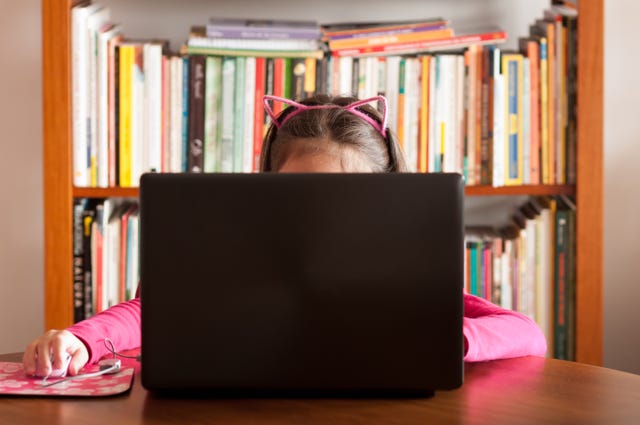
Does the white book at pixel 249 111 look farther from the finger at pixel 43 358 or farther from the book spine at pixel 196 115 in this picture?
the finger at pixel 43 358

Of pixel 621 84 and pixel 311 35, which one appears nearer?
pixel 311 35

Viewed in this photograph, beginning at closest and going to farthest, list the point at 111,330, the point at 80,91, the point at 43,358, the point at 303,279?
the point at 303,279 < the point at 43,358 < the point at 111,330 < the point at 80,91

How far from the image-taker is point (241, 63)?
5.64 ft

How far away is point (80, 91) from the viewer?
65.8 inches

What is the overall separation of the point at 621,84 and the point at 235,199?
5.22 ft

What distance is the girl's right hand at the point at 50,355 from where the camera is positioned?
2.54 feet

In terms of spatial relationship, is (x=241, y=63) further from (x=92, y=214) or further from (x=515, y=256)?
(x=515, y=256)

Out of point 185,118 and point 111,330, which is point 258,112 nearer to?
point 185,118

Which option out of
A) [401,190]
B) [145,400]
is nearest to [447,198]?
[401,190]

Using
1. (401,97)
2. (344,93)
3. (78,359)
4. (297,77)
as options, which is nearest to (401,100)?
(401,97)

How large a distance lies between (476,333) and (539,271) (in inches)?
36.9

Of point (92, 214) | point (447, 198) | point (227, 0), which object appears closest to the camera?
point (447, 198)

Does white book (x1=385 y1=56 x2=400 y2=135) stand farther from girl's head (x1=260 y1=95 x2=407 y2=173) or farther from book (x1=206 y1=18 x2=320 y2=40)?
girl's head (x1=260 y1=95 x2=407 y2=173)

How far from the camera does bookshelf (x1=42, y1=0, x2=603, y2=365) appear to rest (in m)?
1.64
